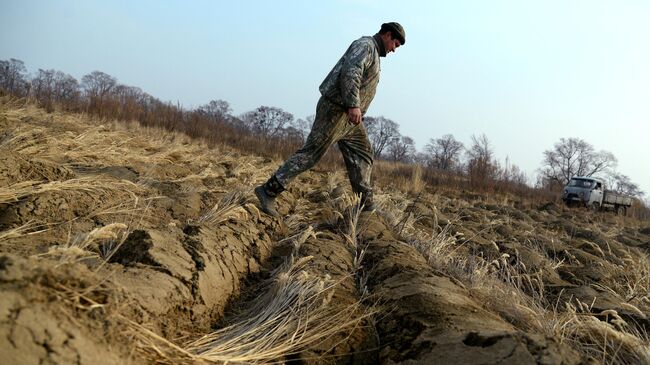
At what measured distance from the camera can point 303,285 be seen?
2.24 meters

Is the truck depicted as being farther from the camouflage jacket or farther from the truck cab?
the camouflage jacket

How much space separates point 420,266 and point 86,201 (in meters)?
2.23

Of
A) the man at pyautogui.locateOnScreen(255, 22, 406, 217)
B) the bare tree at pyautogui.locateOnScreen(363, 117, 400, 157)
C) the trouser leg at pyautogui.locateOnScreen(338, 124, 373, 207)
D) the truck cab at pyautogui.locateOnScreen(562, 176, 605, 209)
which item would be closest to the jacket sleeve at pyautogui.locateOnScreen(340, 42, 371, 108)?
the man at pyautogui.locateOnScreen(255, 22, 406, 217)

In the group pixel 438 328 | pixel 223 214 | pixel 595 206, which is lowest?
pixel 438 328

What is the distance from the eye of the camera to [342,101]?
154 inches

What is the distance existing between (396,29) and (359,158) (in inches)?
47.4

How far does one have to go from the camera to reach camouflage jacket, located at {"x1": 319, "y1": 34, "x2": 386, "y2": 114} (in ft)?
12.5

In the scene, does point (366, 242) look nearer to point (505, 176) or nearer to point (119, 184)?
point (119, 184)

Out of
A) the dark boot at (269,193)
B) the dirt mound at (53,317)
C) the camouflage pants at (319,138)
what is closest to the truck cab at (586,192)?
the camouflage pants at (319,138)

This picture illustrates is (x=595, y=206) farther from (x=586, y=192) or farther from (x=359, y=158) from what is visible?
(x=359, y=158)

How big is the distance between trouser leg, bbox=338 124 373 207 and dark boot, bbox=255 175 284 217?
803 mm

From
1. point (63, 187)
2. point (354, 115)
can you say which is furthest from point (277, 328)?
point (354, 115)

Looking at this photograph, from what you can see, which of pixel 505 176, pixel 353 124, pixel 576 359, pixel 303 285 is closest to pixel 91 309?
pixel 303 285

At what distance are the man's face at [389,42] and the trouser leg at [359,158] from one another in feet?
2.36
